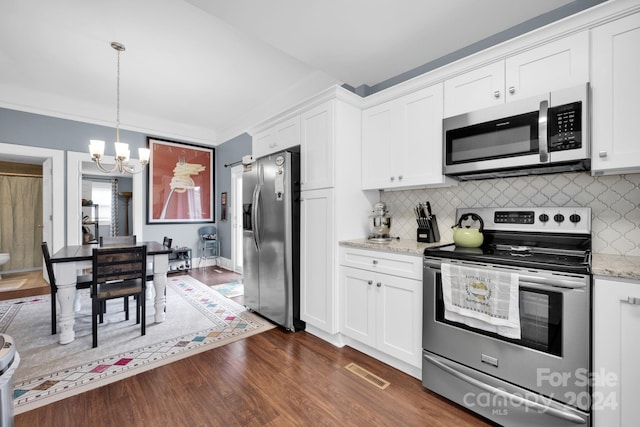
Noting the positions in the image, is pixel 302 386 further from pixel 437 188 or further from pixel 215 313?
pixel 437 188

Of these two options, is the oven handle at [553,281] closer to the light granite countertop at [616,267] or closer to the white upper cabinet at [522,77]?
the light granite countertop at [616,267]

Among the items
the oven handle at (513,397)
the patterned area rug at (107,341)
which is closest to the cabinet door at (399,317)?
the oven handle at (513,397)

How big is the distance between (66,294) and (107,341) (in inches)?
21.6

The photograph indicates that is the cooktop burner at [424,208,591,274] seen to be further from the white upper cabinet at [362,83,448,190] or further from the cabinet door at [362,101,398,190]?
the cabinet door at [362,101,398,190]

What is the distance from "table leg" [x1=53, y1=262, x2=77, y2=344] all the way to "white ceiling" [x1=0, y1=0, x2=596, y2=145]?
220cm

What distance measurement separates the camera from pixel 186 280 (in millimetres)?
4680

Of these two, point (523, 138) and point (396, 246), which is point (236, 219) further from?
point (523, 138)

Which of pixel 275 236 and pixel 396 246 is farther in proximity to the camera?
pixel 275 236


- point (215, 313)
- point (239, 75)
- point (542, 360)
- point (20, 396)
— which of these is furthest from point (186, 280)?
point (542, 360)

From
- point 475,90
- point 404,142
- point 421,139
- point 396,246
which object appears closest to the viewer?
point 475,90

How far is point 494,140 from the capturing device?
74.5 inches

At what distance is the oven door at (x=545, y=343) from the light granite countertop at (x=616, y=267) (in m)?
0.07

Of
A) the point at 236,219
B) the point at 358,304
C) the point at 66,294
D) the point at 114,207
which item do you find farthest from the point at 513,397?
the point at 114,207

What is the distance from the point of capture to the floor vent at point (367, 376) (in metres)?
1.93
